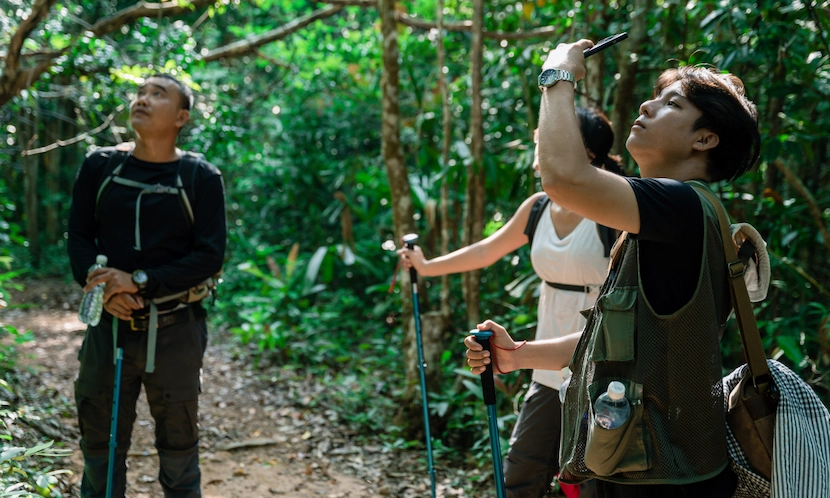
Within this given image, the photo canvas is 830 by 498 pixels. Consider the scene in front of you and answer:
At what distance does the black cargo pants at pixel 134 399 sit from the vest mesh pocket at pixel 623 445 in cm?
192

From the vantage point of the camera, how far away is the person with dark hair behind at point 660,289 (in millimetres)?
1378

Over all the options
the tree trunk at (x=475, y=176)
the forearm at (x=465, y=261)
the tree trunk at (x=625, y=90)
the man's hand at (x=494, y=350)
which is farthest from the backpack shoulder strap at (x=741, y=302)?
the tree trunk at (x=475, y=176)

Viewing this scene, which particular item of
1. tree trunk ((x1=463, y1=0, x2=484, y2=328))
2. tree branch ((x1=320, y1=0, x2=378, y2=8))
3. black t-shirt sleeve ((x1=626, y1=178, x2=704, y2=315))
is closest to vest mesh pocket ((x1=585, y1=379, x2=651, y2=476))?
black t-shirt sleeve ((x1=626, y1=178, x2=704, y2=315))

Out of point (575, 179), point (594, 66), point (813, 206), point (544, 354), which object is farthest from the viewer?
point (594, 66)

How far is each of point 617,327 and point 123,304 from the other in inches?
78.8

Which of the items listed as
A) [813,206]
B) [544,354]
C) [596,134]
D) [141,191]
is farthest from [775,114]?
[141,191]

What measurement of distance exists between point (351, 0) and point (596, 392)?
5810mm

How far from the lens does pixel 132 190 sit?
277 cm

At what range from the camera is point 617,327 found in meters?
1.45

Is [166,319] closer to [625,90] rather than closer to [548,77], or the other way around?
[548,77]

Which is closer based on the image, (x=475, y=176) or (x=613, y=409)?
(x=613, y=409)

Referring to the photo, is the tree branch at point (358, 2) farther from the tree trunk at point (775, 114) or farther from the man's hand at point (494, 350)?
the man's hand at point (494, 350)

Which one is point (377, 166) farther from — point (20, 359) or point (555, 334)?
point (555, 334)

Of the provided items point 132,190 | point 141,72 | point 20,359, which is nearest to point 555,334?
point 132,190
